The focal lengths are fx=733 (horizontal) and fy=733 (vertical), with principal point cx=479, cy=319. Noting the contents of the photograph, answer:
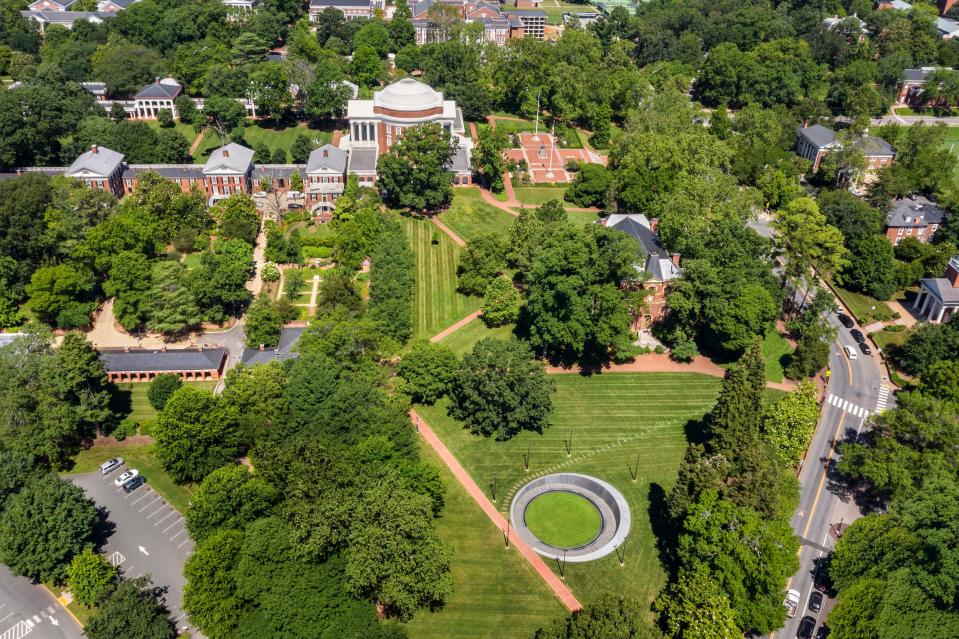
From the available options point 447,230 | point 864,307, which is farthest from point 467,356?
point 864,307

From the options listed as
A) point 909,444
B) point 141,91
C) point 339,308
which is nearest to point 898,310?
point 909,444

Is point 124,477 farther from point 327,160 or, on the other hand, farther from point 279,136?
point 279,136

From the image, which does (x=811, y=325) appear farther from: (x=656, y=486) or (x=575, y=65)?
(x=575, y=65)

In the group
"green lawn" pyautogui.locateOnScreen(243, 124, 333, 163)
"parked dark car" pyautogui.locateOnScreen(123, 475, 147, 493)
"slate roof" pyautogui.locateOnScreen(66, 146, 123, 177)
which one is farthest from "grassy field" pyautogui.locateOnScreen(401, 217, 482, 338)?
"slate roof" pyautogui.locateOnScreen(66, 146, 123, 177)

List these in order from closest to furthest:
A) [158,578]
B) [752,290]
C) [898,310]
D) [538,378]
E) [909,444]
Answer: [158,578], [909,444], [538,378], [752,290], [898,310]

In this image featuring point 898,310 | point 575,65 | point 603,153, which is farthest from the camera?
point 575,65

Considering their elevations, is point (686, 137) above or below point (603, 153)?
above
